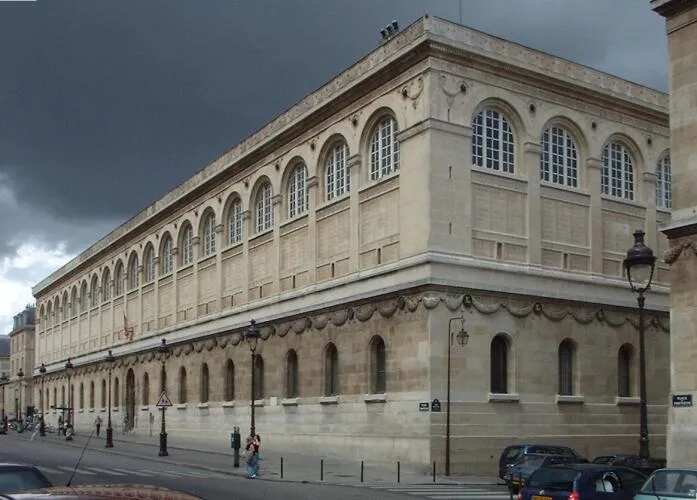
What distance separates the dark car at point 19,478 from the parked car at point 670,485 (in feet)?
32.0

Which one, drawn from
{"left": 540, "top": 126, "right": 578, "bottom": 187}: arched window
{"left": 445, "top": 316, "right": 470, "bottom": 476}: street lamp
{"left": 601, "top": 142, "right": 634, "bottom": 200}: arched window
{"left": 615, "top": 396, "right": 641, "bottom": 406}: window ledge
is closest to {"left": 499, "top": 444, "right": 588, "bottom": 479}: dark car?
{"left": 445, "top": 316, "right": 470, "bottom": 476}: street lamp

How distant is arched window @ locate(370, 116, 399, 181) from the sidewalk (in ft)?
41.0

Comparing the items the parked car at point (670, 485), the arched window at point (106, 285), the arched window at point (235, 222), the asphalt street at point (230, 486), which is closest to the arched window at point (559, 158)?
the asphalt street at point (230, 486)

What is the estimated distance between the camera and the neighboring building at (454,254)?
41000 mm

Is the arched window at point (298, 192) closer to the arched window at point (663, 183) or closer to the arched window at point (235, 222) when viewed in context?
the arched window at point (235, 222)

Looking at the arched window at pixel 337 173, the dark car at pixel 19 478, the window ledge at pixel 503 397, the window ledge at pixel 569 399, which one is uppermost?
the arched window at pixel 337 173

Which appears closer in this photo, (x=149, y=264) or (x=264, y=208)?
(x=264, y=208)

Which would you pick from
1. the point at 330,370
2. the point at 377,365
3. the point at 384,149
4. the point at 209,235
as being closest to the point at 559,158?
the point at 384,149

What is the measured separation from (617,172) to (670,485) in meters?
33.6

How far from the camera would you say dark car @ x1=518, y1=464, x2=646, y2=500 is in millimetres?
18891

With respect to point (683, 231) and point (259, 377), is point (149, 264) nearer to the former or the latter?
point (259, 377)

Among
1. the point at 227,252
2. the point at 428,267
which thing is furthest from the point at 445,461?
the point at 227,252

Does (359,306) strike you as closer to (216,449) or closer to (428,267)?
(428,267)

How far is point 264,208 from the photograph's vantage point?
186ft
